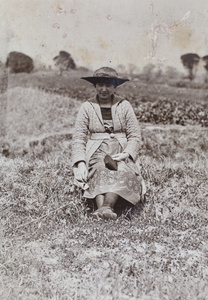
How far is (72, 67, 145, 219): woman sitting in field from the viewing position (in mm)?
4121

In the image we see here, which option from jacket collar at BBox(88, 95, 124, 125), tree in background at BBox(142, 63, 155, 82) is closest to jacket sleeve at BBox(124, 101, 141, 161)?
jacket collar at BBox(88, 95, 124, 125)

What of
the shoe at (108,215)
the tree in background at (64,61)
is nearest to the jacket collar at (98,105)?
the shoe at (108,215)

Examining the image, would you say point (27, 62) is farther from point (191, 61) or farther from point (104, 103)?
point (191, 61)

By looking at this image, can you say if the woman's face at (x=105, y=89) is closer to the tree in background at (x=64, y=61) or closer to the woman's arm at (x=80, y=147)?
the woman's arm at (x=80, y=147)

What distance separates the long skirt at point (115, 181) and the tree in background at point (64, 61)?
248 centimetres

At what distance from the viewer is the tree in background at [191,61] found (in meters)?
6.29

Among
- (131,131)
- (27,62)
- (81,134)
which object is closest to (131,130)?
(131,131)

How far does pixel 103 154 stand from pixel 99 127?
0.32m

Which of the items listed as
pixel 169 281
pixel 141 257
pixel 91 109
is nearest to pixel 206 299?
pixel 169 281

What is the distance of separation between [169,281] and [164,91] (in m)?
4.89

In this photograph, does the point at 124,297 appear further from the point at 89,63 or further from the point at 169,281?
the point at 89,63

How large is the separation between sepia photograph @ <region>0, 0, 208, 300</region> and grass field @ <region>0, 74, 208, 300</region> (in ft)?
0.05

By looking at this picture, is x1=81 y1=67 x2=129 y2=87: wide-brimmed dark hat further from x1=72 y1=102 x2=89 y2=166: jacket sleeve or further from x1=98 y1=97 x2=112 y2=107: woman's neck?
x1=72 y1=102 x2=89 y2=166: jacket sleeve

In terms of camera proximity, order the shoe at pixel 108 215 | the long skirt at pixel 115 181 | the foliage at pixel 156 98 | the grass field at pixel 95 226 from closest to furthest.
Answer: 1. the grass field at pixel 95 226
2. the shoe at pixel 108 215
3. the long skirt at pixel 115 181
4. the foliage at pixel 156 98
